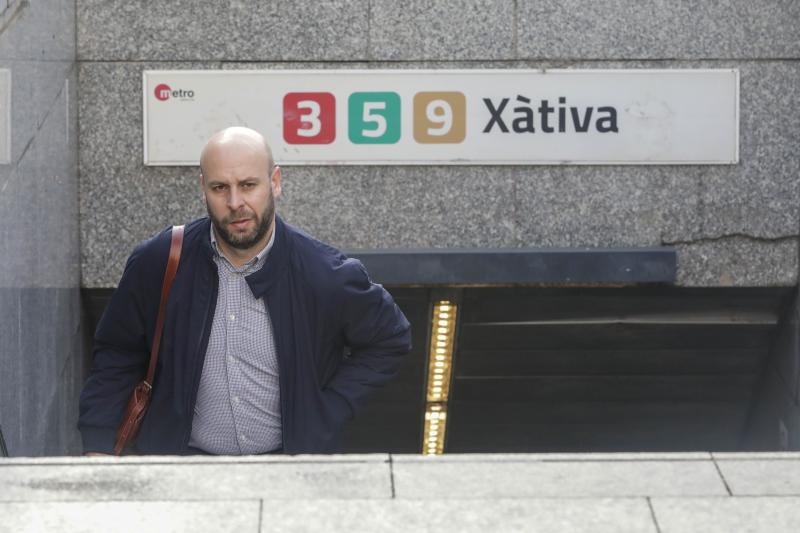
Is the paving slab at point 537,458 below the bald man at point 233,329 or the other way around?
below

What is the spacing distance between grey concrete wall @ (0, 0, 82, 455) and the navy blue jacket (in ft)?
4.19

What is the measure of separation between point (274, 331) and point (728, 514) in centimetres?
149

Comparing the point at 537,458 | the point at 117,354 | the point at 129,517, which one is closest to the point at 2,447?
the point at 117,354

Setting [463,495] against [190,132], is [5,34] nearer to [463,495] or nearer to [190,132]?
[190,132]

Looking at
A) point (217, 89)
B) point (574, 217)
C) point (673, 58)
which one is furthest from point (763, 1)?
point (217, 89)

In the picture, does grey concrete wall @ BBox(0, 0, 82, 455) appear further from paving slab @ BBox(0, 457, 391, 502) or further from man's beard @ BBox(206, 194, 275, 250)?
paving slab @ BBox(0, 457, 391, 502)

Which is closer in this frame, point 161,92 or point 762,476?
point 762,476

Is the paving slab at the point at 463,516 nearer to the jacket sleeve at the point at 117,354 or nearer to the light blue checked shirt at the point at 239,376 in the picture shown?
the light blue checked shirt at the point at 239,376

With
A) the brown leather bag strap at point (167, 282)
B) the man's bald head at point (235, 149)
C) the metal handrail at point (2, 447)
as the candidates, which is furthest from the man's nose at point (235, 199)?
the metal handrail at point (2, 447)

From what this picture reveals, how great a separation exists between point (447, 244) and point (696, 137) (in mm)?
1394

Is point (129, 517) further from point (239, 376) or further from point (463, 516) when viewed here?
point (239, 376)

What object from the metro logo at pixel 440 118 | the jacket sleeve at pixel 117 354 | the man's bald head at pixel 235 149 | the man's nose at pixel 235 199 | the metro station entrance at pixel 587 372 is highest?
the metro logo at pixel 440 118

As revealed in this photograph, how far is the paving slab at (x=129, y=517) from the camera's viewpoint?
138 inches

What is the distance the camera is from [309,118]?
7.92 meters
